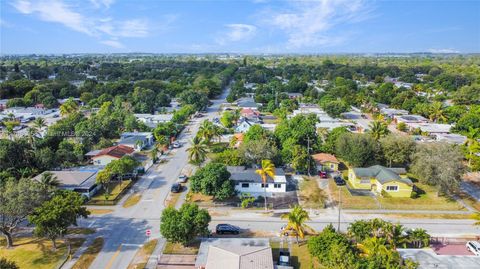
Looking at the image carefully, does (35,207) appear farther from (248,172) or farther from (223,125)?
(223,125)

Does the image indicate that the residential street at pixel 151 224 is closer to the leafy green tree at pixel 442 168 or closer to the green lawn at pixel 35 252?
the green lawn at pixel 35 252

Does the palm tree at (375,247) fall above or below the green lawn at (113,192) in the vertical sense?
above

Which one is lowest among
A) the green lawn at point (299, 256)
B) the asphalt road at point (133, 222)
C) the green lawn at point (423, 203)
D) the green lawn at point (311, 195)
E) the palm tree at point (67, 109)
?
the green lawn at point (423, 203)

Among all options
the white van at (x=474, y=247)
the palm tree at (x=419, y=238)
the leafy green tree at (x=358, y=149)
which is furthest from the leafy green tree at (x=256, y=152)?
the white van at (x=474, y=247)

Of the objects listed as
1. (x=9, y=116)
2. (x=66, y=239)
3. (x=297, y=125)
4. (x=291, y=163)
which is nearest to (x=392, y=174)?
(x=291, y=163)

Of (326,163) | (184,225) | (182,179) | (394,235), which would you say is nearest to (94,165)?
(182,179)
